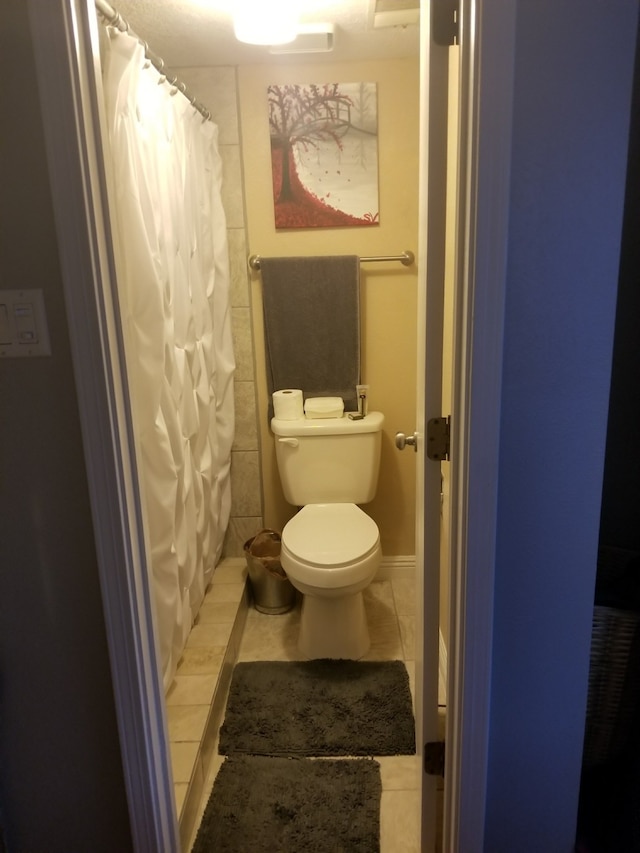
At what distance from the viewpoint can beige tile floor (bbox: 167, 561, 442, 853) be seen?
1.56m

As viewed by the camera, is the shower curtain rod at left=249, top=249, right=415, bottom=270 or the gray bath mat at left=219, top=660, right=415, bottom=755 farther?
the shower curtain rod at left=249, top=249, right=415, bottom=270

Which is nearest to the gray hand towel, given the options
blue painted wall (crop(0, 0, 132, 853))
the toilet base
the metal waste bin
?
the metal waste bin

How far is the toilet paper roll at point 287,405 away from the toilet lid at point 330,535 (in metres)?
0.37

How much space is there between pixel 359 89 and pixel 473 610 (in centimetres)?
201

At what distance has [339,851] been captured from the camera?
1479mm

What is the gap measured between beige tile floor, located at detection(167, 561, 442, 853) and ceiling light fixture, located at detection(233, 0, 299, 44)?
195 cm

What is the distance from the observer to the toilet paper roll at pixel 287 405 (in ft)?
7.95

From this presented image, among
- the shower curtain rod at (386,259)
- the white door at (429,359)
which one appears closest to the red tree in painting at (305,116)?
the shower curtain rod at (386,259)

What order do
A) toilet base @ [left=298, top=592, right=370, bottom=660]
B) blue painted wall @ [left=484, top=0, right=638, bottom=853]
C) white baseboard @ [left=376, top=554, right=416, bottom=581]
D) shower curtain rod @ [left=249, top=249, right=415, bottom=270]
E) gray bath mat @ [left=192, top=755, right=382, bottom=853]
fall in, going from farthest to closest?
white baseboard @ [left=376, top=554, right=416, bottom=581] → shower curtain rod @ [left=249, top=249, right=415, bottom=270] → toilet base @ [left=298, top=592, right=370, bottom=660] → gray bath mat @ [left=192, top=755, right=382, bottom=853] → blue painted wall @ [left=484, top=0, right=638, bottom=853]

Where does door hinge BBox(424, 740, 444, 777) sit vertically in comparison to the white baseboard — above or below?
above

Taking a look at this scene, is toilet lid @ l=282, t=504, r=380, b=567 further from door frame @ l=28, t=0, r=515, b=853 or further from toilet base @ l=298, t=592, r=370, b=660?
door frame @ l=28, t=0, r=515, b=853

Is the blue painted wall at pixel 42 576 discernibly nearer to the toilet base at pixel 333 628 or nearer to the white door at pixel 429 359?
the white door at pixel 429 359

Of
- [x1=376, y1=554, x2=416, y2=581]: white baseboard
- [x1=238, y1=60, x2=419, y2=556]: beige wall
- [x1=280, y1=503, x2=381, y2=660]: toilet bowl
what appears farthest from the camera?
[x1=376, y1=554, x2=416, y2=581]: white baseboard

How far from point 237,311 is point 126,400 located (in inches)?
57.6
